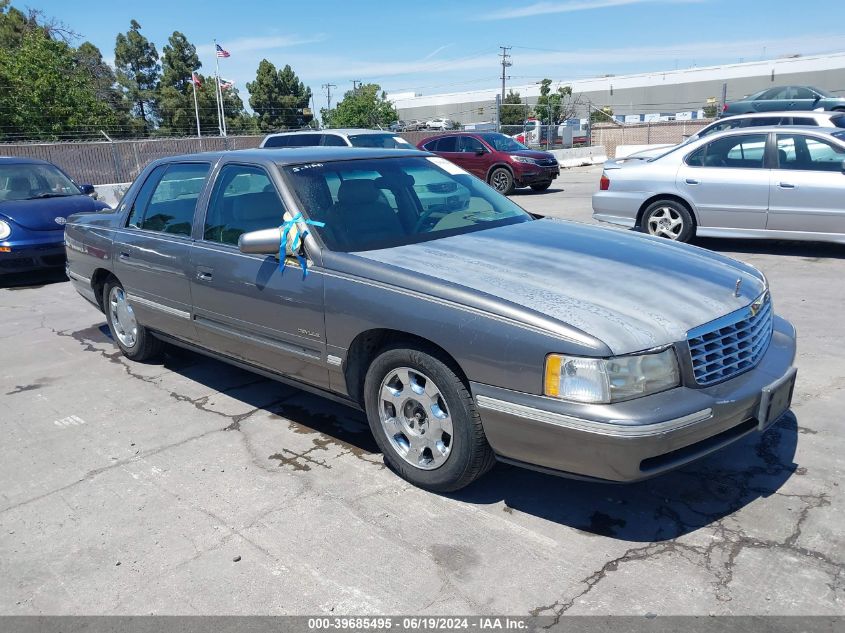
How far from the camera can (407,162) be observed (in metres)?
4.76

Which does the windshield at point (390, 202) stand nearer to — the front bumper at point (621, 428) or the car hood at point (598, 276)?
the car hood at point (598, 276)

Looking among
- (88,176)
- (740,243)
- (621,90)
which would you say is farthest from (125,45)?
(740,243)

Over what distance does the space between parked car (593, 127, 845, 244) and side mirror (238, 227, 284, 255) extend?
655 cm

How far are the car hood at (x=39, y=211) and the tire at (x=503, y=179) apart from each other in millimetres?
10305

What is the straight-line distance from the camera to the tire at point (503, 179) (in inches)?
686

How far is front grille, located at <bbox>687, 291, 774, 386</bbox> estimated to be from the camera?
3070 mm

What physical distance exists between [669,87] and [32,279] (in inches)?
3018

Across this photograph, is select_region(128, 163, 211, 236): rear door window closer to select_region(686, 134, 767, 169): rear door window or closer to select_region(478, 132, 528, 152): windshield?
select_region(686, 134, 767, 169): rear door window

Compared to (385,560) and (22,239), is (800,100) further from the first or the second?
(385,560)

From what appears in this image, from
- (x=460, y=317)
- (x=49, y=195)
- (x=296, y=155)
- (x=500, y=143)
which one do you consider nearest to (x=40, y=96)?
(x=500, y=143)

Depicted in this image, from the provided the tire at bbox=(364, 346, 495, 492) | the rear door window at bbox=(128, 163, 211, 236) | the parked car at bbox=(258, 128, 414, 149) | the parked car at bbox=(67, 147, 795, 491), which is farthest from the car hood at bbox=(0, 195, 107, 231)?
the tire at bbox=(364, 346, 495, 492)

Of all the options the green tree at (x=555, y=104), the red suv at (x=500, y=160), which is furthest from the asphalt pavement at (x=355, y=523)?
the green tree at (x=555, y=104)

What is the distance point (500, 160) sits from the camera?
1745 centimetres

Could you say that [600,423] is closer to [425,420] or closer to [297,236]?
[425,420]
